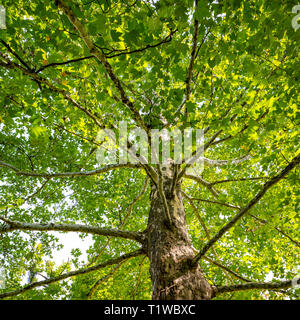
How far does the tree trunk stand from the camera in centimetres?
185

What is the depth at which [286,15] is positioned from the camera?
62.2 inches

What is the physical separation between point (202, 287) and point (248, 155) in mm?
2904

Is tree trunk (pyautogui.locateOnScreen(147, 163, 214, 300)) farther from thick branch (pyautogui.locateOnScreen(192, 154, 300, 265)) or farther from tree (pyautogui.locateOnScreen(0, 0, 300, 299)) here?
thick branch (pyautogui.locateOnScreen(192, 154, 300, 265))

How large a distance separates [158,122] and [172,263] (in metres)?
1.48

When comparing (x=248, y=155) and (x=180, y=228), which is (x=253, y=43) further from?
(x=248, y=155)

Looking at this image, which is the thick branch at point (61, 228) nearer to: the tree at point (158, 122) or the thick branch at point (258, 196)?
the tree at point (158, 122)

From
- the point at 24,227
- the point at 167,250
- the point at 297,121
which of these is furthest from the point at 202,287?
the point at 297,121

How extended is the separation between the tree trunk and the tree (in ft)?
0.05

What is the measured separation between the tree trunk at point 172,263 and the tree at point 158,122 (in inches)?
0.5

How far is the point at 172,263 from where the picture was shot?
204 centimetres

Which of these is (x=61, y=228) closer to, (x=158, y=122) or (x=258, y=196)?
(x=158, y=122)

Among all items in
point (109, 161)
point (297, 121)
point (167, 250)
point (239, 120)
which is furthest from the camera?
point (109, 161)

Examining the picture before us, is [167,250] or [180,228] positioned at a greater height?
[180,228]

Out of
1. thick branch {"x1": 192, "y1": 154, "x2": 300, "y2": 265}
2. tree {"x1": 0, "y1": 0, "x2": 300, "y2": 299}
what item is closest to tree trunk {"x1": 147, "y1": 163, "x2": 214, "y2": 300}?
tree {"x1": 0, "y1": 0, "x2": 300, "y2": 299}
